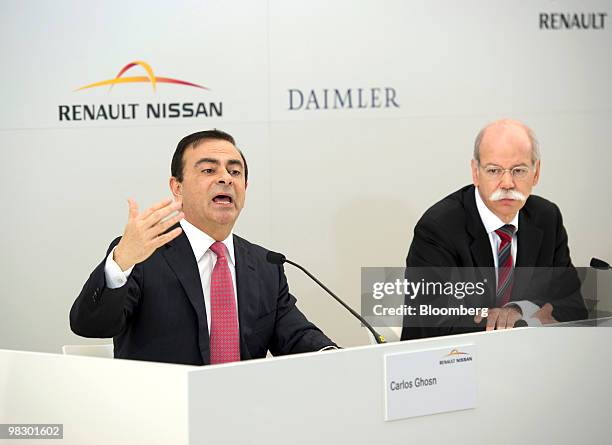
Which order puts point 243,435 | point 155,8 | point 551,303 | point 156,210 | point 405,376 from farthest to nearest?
point 155,8 → point 551,303 → point 156,210 → point 405,376 → point 243,435

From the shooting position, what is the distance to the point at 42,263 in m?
4.31

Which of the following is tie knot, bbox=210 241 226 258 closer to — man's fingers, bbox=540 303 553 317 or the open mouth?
the open mouth

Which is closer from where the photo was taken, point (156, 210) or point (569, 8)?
point (156, 210)

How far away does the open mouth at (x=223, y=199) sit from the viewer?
2.66m

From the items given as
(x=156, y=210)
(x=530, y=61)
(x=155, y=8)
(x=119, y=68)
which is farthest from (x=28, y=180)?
(x=530, y=61)

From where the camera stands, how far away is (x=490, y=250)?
123 inches

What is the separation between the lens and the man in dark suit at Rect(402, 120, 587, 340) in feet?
9.76

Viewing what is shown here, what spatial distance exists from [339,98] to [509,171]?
46.2 inches

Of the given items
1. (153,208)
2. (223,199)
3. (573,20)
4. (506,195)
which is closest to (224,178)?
(223,199)

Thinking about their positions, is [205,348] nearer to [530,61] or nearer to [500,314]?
[500,314]

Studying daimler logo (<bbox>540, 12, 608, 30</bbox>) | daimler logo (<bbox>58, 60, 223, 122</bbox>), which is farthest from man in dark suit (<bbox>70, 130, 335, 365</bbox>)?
daimler logo (<bbox>540, 12, 608, 30</bbox>)

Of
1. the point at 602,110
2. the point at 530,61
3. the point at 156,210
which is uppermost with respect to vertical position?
the point at 530,61

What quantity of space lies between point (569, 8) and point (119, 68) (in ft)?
7.70

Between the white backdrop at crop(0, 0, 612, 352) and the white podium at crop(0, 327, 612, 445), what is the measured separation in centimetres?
217
